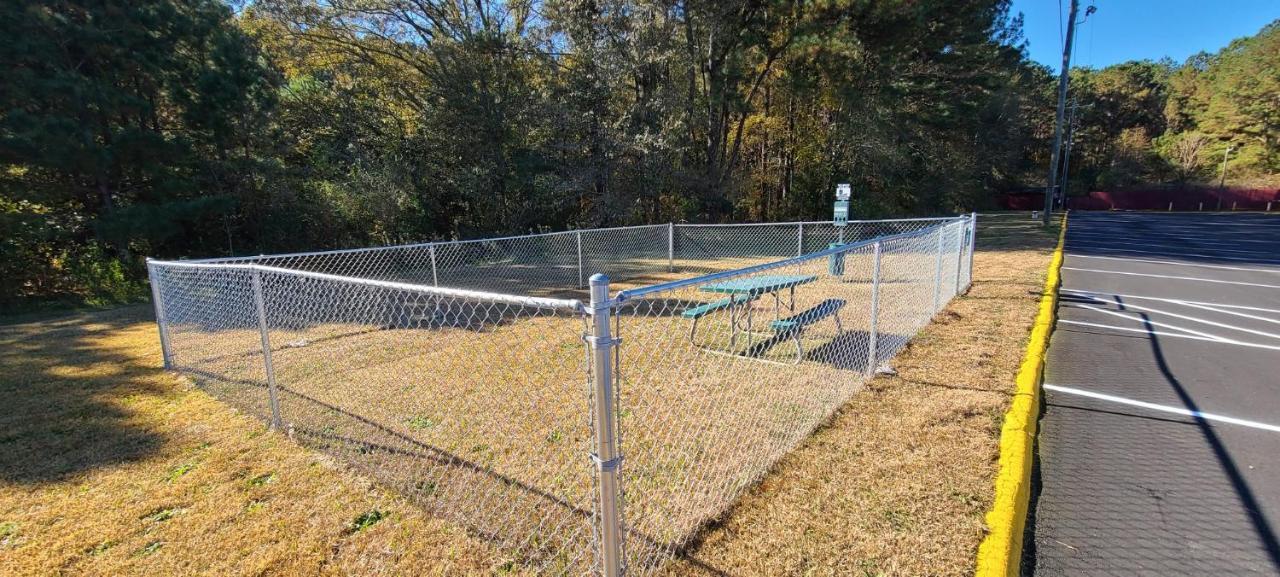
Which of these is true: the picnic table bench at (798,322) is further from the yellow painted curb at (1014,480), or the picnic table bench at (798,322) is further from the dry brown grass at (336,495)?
the yellow painted curb at (1014,480)

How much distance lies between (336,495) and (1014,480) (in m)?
3.76

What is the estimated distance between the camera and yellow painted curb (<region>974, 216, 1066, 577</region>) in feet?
7.39

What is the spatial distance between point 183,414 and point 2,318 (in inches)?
304

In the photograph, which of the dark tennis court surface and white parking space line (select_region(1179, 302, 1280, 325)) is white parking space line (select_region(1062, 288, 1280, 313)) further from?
white parking space line (select_region(1179, 302, 1280, 325))

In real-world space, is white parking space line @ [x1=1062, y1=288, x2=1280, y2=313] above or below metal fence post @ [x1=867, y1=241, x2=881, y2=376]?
below

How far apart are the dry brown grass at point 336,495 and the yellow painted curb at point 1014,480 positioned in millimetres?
78

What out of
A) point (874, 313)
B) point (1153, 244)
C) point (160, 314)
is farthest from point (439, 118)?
point (1153, 244)

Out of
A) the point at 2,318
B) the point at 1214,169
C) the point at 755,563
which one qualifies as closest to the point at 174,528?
the point at 755,563

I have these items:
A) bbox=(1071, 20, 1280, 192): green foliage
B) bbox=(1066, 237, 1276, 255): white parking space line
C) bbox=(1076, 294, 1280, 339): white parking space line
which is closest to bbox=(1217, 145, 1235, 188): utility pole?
bbox=(1071, 20, 1280, 192): green foliage

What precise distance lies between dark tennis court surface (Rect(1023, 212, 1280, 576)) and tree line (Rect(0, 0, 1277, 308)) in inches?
491

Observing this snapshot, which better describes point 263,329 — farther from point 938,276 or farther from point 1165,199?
point 1165,199

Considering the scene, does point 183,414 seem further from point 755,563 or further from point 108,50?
point 108,50

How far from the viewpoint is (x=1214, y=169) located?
40.1m

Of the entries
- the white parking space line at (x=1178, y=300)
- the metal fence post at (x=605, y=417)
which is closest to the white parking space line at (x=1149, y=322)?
the white parking space line at (x=1178, y=300)
